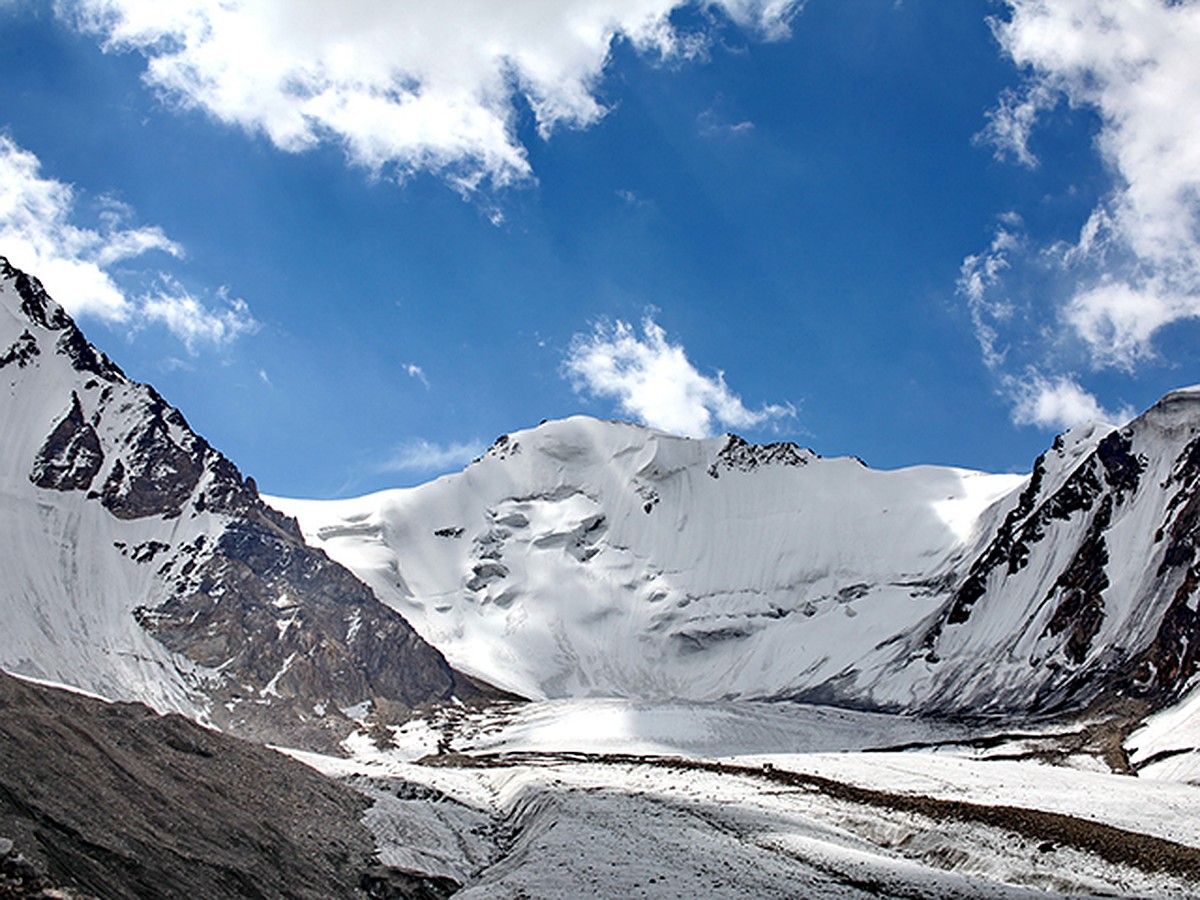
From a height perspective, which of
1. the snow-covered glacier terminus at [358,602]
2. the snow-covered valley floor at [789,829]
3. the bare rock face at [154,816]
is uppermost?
the snow-covered glacier terminus at [358,602]

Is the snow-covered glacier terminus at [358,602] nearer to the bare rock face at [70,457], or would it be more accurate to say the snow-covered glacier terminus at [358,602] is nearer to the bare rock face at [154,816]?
the bare rock face at [70,457]

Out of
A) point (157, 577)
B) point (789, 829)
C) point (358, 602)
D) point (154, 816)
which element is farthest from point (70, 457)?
point (154, 816)

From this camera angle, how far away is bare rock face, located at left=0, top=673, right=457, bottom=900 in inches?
765

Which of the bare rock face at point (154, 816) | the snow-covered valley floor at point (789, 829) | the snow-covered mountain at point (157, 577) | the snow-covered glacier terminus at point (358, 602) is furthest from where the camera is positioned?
the snow-covered mountain at point (157, 577)

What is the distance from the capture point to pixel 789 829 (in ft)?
122

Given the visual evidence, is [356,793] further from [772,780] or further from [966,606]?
[966,606]

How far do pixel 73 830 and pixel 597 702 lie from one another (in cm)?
12628

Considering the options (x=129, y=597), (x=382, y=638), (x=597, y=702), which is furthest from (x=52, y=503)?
(x=597, y=702)

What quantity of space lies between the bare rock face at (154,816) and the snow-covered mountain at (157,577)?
84.4 m

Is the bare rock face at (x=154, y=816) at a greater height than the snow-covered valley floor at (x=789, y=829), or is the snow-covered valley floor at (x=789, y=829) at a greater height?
the snow-covered valley floor at (x=789, y=829)

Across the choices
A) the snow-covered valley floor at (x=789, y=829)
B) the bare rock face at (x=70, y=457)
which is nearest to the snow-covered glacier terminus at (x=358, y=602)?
the bare rock face at (x=70, y=457)

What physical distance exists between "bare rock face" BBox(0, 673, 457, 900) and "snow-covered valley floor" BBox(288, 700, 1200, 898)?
2880 mm

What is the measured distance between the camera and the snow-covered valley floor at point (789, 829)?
27906 millimetres

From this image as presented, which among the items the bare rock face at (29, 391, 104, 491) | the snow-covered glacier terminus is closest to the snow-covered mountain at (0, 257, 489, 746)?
the bare rock face at (29, 391, 104, 491)
